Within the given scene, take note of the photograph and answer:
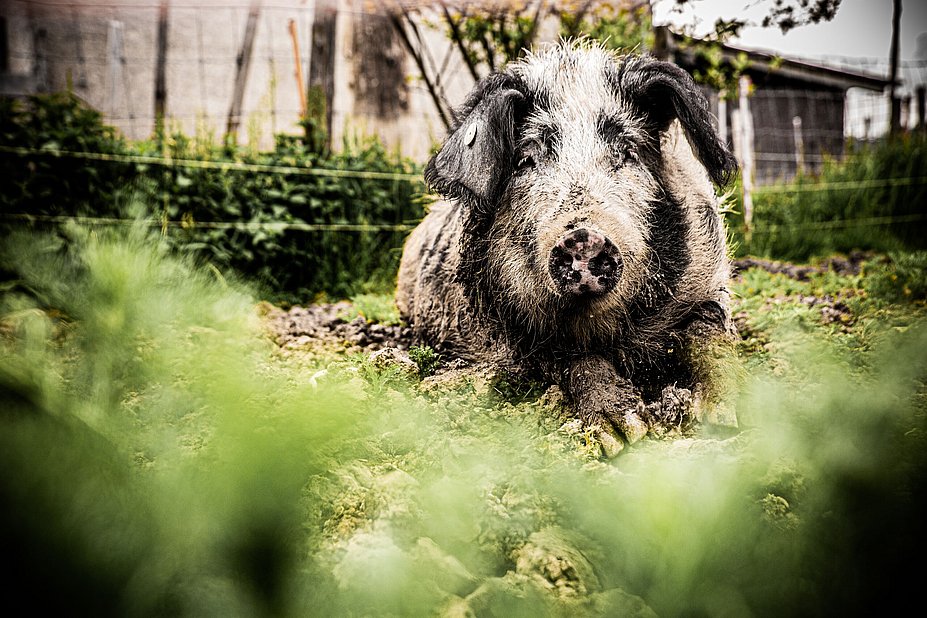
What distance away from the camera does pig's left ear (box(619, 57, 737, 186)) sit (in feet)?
8.10

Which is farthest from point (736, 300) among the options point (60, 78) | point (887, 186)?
point (60, 78)

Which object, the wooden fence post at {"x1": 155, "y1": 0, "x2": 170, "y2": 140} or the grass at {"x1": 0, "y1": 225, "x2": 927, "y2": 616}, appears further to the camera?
the wooden fence post at {"x1": 155, "y1": 0, "x2": 170, "y2": 140}

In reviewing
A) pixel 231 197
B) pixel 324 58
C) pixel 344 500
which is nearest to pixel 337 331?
pixel 231 197

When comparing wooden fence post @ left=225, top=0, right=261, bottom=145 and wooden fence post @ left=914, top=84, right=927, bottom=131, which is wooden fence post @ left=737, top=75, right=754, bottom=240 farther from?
wooden fence post @ left=225, top=0, right=261, bottom=145

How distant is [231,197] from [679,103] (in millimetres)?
3594

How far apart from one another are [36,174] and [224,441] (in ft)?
15.4

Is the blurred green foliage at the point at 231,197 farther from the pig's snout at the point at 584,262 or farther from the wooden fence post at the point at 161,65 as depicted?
the wooden fence post at the point at 161,65

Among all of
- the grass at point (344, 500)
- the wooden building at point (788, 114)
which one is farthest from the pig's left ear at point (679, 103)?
the wooden building at point (788, 114)

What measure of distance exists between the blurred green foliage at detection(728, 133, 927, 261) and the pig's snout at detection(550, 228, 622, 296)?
166 inches

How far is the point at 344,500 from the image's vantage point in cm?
85

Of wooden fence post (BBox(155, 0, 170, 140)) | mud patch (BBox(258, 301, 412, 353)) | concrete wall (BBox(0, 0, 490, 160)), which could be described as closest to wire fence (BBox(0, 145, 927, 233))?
mud patch (BBox(258, 301, 412, 353))

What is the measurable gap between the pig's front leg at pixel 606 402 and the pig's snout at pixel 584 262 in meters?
0.39

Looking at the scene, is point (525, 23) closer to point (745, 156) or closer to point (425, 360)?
point (745, 156)

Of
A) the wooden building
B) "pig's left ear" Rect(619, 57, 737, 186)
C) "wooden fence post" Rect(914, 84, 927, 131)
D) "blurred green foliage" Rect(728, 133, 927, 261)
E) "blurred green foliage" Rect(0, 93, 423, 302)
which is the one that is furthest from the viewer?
the wooden building
